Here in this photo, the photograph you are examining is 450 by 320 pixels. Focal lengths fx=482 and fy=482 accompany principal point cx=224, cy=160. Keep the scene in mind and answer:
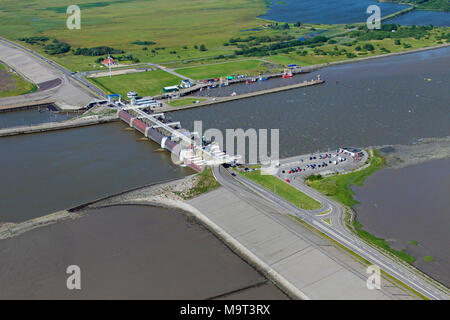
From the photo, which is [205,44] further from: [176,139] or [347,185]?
[347,185]

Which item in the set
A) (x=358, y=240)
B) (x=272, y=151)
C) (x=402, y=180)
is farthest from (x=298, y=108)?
(x=358, y=240)

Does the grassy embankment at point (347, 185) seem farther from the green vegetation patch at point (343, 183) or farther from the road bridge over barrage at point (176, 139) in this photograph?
the road bridge over barrage at point (176, 139)

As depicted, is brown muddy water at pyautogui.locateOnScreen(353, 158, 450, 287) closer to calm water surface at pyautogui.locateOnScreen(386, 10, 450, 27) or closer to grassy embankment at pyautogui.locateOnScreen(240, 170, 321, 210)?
grassy embankment at pyautogui.locateOnScreen(240, 170, 321, 210)

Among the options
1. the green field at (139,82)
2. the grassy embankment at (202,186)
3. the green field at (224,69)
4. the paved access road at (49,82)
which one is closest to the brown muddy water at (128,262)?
the grassy embankment at (202,186)

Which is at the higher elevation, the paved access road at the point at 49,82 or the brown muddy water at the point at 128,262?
the paved access road at the point at 49,82

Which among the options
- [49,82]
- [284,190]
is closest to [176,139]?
[284,190]
